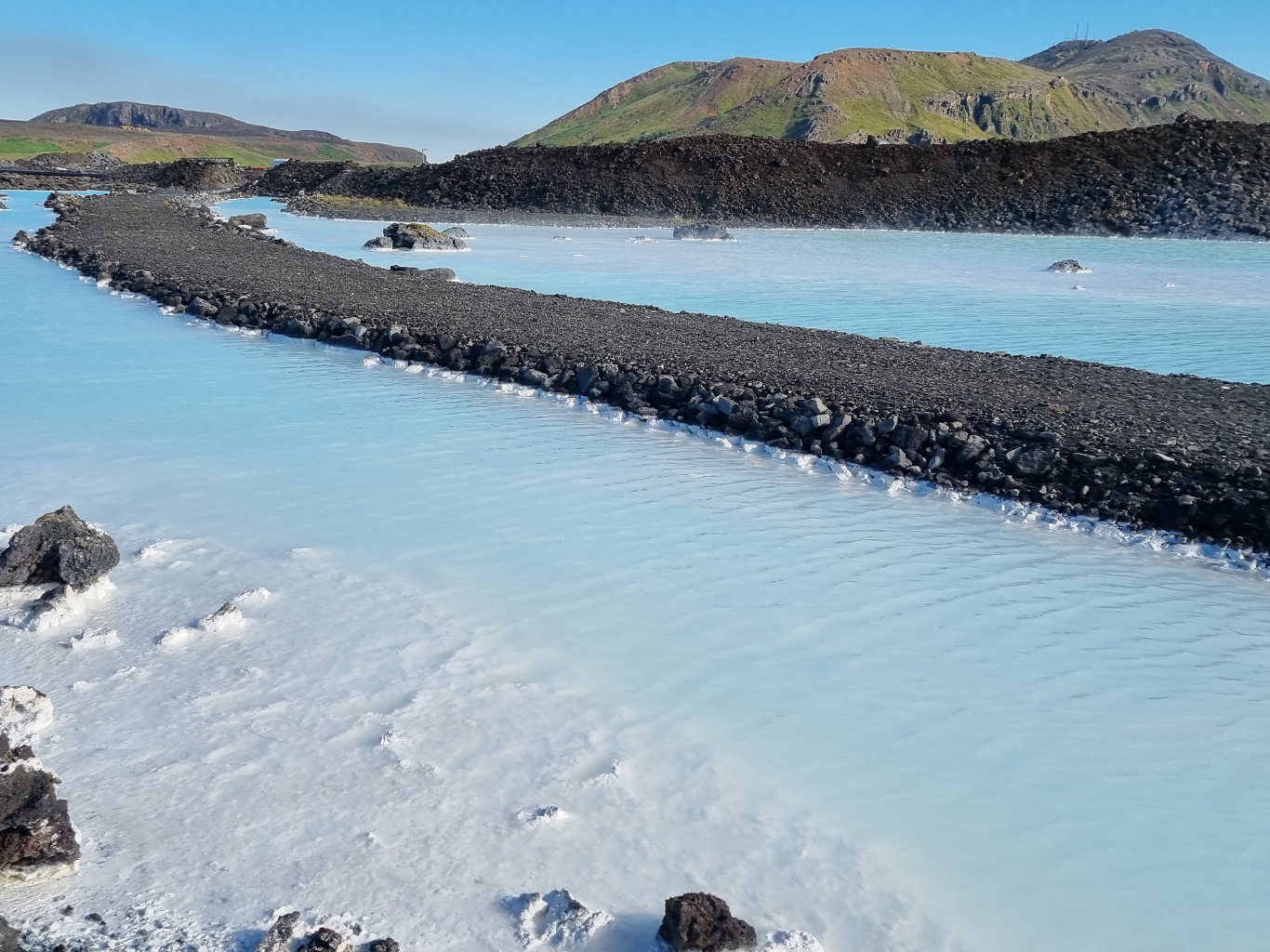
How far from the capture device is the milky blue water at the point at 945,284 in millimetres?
13547

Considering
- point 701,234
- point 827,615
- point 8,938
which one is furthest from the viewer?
point 701,234

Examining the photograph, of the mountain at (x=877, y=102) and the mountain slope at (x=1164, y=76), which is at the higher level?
the mountain slope at (x=1164, y=76)

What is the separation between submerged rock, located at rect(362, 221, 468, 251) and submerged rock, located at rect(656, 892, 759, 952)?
2461 cm

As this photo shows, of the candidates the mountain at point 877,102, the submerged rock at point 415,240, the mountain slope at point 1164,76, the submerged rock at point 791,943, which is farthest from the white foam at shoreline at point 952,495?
the mountain slope at point 1164,76

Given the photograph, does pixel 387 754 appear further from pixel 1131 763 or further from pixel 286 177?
pixel 286 177

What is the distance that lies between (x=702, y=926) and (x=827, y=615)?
2584 mm

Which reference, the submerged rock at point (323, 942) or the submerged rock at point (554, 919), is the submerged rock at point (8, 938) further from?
the submerged rock at point (554, 919)

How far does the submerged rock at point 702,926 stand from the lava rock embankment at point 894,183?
127 ft

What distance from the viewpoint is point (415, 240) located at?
25.8 meters

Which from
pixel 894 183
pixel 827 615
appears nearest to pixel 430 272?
pixel 827 615

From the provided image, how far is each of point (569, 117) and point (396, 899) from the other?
5873 inches

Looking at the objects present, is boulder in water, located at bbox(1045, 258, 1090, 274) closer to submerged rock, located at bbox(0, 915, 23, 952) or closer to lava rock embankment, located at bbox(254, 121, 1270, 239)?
lava rock embankment, located at bbox(254, 121, 1270, 239)

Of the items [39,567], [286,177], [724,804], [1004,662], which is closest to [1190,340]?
[1004,662]

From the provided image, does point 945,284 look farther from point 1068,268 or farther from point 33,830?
point 33,830
